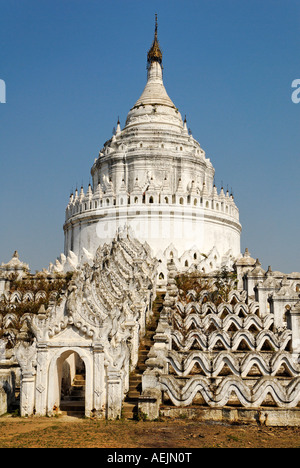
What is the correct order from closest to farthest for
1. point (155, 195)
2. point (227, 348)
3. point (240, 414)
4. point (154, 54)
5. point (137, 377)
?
point (240, 414)
point (137, 377)
point (227, 348)
point (155, 195)
point (154, 54)

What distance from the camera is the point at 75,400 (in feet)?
55.1

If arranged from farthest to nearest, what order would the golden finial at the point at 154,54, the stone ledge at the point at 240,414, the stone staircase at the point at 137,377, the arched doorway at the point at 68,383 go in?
the golden finial at the point at 154,54, the stone staircase at the point at 137,377, the arched doorway at the point at 68,383, the stone ledge at the point at 240,414

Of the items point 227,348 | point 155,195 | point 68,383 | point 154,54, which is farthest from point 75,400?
point 154,54

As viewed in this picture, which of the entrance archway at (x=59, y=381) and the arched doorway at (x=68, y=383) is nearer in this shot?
the entrance archway at (x=59, y=381)

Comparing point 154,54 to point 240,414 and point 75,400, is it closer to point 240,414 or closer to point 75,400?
point 75,400

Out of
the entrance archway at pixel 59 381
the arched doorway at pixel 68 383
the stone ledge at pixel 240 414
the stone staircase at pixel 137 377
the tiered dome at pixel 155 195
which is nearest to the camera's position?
the stone ledge at pixel 240 414

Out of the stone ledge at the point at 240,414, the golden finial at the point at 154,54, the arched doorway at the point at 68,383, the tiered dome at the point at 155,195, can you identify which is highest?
the golden finial at the point at 154,54

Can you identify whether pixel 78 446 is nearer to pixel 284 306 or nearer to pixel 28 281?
pixel 284 306

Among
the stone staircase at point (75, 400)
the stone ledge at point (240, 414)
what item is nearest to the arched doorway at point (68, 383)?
the stone staircase at point (75, 400)

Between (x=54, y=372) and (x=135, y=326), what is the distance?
483cm

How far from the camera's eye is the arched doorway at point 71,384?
1480 centimetres

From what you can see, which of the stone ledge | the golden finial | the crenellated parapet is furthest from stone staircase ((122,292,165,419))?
the golden finial

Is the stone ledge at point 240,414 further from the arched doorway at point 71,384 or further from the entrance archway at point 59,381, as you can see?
the arched doorway at point 71,384

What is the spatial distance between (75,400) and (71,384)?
1.13 meters
